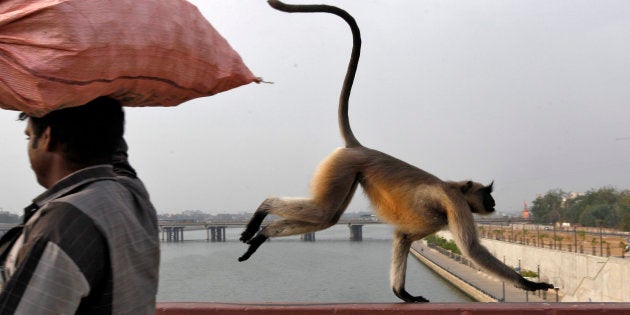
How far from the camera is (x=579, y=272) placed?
22.1 m

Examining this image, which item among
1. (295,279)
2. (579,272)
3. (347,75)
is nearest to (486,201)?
(347,75)

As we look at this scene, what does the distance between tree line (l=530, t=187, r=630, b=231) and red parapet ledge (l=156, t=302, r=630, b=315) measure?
146 feet

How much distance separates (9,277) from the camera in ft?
3.38

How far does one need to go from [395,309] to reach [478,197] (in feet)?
3.87

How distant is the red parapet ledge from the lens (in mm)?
3479

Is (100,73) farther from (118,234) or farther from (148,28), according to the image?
(118,234)

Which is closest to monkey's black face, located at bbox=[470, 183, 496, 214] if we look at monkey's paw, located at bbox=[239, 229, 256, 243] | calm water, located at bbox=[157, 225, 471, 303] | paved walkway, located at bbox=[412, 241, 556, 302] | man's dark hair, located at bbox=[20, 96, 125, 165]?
monkey's paw, located at bbox=[239, 229, 256, 243]

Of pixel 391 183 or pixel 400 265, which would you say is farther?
pixel 400 265

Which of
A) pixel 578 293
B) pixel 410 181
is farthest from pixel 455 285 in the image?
pixel 410 181

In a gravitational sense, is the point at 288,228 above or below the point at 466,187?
below

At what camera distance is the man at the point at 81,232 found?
3.26 feet

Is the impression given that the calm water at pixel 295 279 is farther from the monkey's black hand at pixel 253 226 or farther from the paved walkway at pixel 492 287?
the monkey's black hand at pixel 253 226

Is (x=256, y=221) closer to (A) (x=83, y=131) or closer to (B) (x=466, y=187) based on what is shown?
(B) (x=466, y=187)

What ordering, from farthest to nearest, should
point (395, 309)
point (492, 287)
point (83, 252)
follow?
point (492, 287) < point (395, 309) < point (83, 252)
